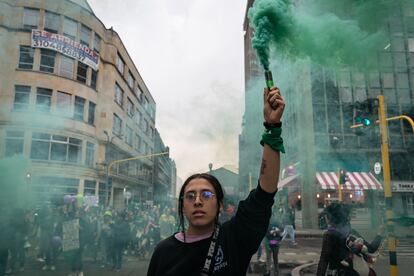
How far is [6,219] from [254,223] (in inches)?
284

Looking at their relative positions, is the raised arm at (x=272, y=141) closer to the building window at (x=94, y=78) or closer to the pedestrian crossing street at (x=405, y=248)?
the pedestrian crossing street at (x=405, y=248)

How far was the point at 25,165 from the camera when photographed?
10.6m

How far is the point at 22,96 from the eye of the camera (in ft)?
59.6

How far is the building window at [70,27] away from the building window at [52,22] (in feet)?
1.74

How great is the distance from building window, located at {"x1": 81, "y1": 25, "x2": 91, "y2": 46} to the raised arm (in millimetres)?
24017

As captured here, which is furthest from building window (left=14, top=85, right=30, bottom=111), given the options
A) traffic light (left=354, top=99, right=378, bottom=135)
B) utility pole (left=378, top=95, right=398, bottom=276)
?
utility pole (left=378, top=95, right=398, bottom=276)

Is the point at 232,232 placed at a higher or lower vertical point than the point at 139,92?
lower

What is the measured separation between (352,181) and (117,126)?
21.1m

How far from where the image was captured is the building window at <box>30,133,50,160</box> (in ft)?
54.0

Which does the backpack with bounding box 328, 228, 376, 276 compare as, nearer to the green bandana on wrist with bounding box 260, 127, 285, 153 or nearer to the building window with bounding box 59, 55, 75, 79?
the green bandana on wrist with bounding box 260, 127, 285, 153

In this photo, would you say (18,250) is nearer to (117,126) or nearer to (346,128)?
(346,128)

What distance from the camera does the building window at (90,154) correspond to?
24.3 metres

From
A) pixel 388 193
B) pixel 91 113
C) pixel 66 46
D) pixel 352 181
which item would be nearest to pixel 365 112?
pixel 388 193

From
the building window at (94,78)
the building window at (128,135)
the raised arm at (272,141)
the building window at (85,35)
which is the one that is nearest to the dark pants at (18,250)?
the raised arm at (272,141)
